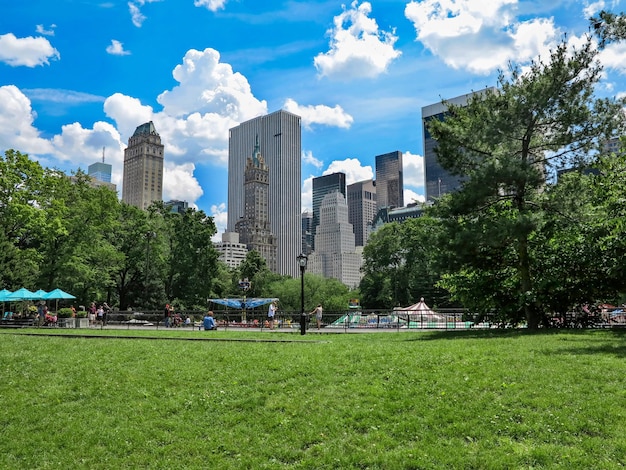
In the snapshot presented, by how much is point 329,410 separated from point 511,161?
13327 mm

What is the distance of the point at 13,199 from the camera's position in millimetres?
35312

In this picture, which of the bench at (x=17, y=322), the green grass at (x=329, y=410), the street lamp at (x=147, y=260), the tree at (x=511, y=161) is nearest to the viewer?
the green grass at (x=329, y=410)

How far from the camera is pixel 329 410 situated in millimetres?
9273

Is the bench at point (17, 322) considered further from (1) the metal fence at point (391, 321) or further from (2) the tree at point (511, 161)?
(2) the tree at point (511, 161)

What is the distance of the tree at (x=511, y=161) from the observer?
62.7 ft

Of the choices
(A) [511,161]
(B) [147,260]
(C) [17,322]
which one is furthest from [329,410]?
(B) [147,260]

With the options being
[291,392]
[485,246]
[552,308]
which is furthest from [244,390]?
[552,308]

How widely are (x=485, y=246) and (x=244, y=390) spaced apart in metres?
12.3

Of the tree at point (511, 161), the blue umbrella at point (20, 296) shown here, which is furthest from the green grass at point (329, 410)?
the blue umbrella at point (20, 296)

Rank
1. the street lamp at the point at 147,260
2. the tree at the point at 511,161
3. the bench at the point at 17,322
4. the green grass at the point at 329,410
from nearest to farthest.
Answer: the green grass at the point at 329,410 → the tree at the point at 511,161 → the bench at the point at 17,322 → the street lamp at the point at 147,260

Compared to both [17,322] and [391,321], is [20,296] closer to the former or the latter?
[17,322]

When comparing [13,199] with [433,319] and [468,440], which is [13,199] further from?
[468,440]

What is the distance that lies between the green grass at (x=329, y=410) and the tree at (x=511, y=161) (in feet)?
22.6

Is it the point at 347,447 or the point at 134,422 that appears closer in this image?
the point at 347,447
